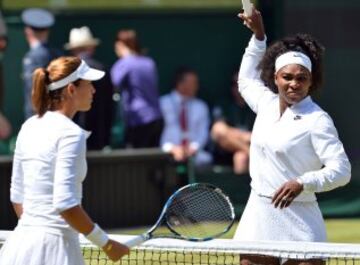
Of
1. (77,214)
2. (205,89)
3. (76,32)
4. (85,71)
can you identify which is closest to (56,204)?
(77,214)

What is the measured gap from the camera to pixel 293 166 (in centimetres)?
652

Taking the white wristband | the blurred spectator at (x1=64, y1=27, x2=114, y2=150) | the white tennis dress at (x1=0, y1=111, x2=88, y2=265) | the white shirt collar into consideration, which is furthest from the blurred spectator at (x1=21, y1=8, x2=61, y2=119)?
the white wristband

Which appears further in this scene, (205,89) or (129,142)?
(205,89)

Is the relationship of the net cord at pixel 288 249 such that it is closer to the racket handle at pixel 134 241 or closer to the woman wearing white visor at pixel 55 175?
the racket handle at pixel 134 241

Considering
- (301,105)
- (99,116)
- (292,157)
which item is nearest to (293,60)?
(301,105)

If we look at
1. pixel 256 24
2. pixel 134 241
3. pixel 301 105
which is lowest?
pixel 134 241

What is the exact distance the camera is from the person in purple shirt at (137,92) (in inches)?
532

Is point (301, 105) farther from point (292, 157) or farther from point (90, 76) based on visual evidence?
point (90, 76)

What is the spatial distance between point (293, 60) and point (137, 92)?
23.0 ft

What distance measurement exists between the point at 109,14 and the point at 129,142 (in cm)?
191

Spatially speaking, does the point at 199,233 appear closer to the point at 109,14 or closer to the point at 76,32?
the point at 76,32

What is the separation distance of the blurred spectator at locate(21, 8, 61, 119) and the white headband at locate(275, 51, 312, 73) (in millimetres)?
5661

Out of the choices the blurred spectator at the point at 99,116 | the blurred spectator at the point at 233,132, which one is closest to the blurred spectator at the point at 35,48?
the blurred spectator at the point at 99,116

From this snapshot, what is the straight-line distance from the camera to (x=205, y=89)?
48.8 ft
